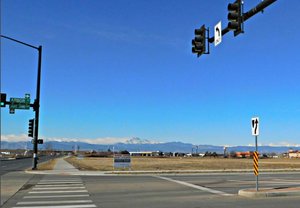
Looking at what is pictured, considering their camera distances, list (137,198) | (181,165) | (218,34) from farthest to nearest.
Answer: (181,165) → (137,198) → (218,34)

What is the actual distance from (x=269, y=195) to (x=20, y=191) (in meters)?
9.70

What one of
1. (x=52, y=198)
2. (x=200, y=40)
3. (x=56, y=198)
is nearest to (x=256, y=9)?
(x=200, y=40)

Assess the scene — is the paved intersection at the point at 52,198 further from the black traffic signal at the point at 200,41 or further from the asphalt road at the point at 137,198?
the black traffic signal at the point at 200,41

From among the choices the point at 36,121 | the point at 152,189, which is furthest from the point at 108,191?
the point at 36,121

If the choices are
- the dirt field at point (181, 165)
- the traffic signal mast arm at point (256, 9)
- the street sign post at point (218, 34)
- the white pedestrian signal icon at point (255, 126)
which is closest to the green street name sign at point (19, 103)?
the dirt field at point (181, 165)

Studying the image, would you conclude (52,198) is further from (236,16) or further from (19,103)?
(19,103)

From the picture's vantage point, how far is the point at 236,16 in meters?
13.5

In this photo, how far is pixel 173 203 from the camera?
14.2 meters

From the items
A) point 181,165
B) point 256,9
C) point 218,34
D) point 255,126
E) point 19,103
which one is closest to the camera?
point 256,9

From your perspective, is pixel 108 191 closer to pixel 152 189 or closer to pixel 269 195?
pixel 152 189

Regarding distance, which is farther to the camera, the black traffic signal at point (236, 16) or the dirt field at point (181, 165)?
the dirt field at point (181, 165)

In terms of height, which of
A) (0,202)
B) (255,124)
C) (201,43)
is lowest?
(0,202)

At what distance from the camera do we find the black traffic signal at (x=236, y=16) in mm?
13461

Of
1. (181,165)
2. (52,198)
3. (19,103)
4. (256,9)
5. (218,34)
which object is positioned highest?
(256,9)
